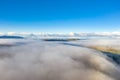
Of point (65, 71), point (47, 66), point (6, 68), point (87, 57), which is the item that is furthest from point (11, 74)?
point (87, 57)

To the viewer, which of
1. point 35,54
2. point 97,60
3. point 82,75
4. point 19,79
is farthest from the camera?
point 35,54

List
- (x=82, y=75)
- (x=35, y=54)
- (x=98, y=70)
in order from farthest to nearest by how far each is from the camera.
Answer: (x=35, y=54)
(x=98, y=70)
(x=82, y=75)

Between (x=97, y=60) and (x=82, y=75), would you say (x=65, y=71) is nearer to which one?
(x=82, y=75)

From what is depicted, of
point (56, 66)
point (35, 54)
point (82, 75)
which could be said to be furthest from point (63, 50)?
point (82, 75)

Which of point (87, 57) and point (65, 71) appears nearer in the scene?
point (65, 71)

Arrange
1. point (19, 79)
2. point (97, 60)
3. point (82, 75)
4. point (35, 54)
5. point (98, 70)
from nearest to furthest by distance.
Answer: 1. point (19, 79)
2. point (82, 75)
3. point (98, 70)
4. point (97, 60)
5. point (35, 54)

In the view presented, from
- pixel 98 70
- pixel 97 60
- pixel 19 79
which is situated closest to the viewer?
pixel 19 79

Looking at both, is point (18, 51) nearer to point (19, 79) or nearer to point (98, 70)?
point (19, 79)

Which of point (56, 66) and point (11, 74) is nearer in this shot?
point (11, 74)
